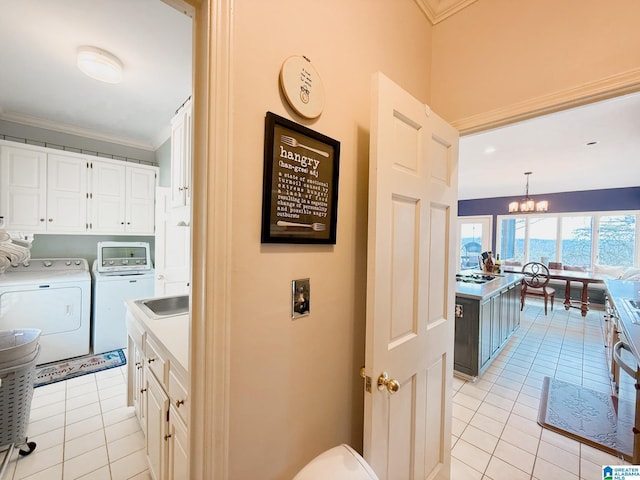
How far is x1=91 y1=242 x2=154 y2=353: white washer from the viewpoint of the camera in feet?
9.80

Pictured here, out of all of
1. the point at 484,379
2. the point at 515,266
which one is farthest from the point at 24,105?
the point at 515,266

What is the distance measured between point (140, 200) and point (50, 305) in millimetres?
1484

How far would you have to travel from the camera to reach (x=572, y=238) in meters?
6.05

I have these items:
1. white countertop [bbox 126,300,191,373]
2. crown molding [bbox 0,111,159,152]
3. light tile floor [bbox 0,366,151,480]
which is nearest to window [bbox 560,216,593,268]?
white countertop [bbox 126,300,191,373]

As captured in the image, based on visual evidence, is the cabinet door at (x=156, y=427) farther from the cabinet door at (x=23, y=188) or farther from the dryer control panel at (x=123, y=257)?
the cabinet door at (x=23, y=188)

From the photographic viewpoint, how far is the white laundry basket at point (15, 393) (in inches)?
60.9

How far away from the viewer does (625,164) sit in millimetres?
4035

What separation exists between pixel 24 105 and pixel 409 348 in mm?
4077

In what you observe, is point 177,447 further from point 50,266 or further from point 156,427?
point 50,266

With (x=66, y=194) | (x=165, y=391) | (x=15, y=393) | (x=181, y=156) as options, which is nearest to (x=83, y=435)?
(x=15, y=393)

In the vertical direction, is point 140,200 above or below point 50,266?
above

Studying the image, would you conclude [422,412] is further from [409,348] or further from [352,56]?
[352,56]

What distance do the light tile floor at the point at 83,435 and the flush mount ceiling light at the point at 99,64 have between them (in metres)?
2.61

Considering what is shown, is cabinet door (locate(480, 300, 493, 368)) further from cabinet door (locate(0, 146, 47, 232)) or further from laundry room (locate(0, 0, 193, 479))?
cabinet door (locate(0, 146, 47, 232))
